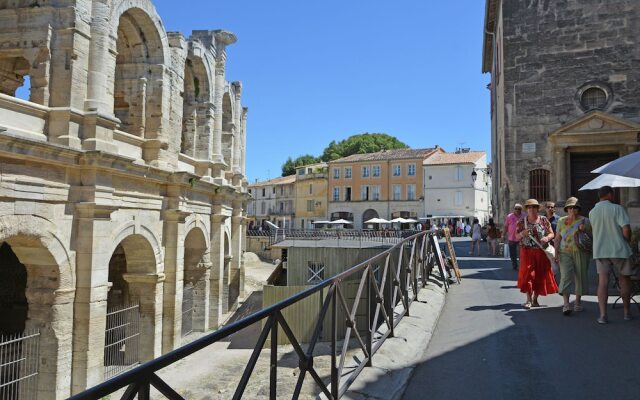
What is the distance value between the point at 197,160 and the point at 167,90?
144 inches

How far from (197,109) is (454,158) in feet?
115

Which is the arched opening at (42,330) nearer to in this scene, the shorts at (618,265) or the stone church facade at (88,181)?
the stone church facade at (88,181)

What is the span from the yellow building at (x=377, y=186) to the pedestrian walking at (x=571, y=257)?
137 ft

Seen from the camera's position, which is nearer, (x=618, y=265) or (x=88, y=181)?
(x=618, y=265)

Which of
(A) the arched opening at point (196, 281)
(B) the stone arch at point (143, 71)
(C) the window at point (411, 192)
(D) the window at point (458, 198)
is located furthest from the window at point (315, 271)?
(C) the window at point (411, 192)

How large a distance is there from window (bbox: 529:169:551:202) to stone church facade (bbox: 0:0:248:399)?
11.0m

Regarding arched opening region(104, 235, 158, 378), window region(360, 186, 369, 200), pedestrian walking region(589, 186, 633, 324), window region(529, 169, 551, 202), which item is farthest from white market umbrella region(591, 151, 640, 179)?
window region(360, 186, 369, 200)

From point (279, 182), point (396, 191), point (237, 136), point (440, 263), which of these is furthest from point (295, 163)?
point (440, 263)

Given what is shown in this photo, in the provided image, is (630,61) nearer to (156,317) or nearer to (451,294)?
(451,294)

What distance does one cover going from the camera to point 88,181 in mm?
10258

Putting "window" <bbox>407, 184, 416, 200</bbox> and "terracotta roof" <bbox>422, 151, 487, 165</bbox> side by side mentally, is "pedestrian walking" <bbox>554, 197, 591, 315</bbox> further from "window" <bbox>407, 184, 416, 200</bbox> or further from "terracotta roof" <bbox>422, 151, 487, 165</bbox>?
"window" <bbox>407, 184, 416, 200</bbox>

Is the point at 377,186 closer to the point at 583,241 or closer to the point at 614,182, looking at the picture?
the point at 614,182

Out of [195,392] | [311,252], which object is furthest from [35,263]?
[311,252]

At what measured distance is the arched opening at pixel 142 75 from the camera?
1347 centimetres
